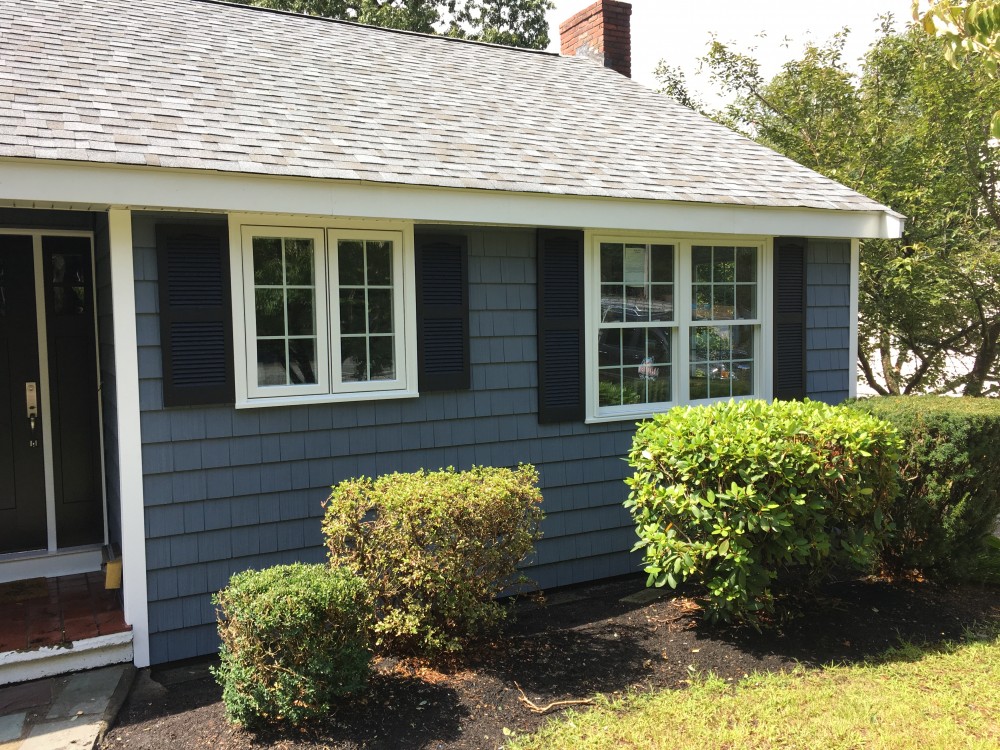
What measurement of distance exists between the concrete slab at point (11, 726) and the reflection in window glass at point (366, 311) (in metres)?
2.37

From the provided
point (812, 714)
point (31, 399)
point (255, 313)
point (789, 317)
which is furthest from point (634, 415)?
point (31, 399)

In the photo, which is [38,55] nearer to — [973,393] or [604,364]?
[604,364]

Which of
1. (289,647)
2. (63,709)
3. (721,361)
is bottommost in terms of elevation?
(63,709)

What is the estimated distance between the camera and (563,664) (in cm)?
411

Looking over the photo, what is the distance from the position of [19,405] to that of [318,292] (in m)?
2.27

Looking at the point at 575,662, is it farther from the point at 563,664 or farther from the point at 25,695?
the point at 25,695

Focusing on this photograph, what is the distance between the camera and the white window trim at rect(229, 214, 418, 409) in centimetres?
454

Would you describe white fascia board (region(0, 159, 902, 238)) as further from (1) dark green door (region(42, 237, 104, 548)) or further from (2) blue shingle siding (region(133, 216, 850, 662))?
(1) dark green door (region(42, 237, 104, 548))

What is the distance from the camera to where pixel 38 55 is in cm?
512

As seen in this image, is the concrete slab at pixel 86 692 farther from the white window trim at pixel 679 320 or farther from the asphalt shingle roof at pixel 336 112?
the white window trim at pixel 679 320

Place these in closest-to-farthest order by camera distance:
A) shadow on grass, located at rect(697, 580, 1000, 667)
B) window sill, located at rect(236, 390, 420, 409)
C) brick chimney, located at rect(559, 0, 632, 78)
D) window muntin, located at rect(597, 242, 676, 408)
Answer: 1. shadow on grass, located at rect(697, 580, 1000, 667)
2. window sill, located at rect(236, 390, 420, 409)
3. window muntin, located at rect(597, 242, 676, 408)
4. brick chimney, located at rect(559, 0, 632, 78)

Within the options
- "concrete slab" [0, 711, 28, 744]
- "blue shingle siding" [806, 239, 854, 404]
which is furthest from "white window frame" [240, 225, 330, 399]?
"blue shingle siding" [806, 239, 854, 404]

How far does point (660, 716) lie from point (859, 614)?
1899 mm

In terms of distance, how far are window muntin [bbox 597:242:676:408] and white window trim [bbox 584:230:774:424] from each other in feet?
0.16
